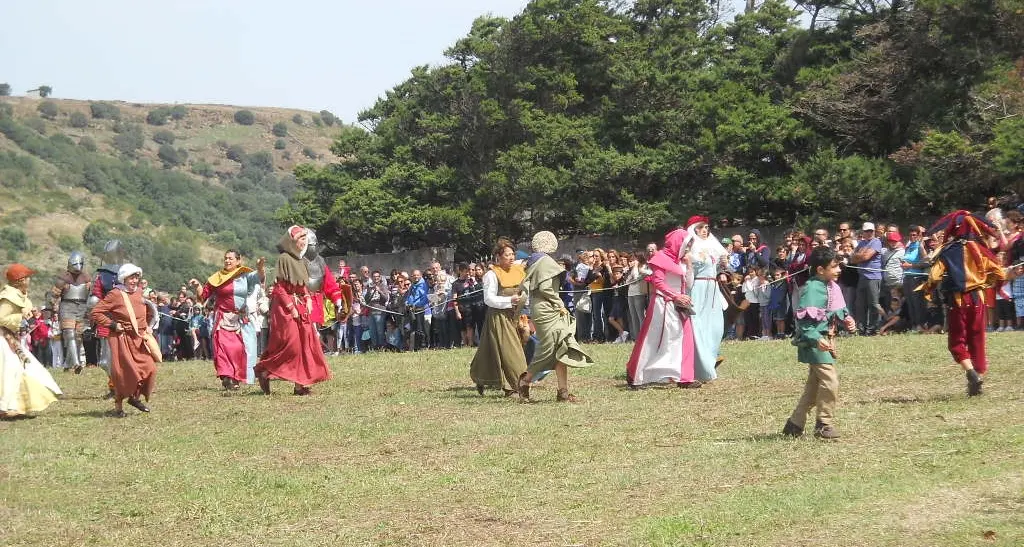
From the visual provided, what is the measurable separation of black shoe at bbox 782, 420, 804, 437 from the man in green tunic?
355cm

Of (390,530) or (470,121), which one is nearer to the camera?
(390,530)

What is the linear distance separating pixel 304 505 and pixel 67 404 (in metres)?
9.50

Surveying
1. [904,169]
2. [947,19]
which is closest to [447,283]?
[904,169]

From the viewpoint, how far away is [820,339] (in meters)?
10.3

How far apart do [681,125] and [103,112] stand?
325ft

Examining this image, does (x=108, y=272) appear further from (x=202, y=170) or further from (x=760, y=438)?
(x=202, y=170)

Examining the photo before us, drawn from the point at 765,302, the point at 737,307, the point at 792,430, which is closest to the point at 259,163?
the point at 737,307

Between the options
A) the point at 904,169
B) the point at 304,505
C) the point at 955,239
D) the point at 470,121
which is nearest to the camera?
the point at 304,505

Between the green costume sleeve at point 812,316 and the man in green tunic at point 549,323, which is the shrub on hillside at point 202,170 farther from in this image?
the green costume sleeve at point 812,316

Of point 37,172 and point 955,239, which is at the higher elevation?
point 37,172

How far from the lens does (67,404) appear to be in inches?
684

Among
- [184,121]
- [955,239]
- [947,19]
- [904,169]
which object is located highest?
[184,121]

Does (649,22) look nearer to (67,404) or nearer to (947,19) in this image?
(947,19)

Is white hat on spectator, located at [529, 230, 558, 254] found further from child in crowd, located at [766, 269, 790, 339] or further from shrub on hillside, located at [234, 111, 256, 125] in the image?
shrub on hillside, located at [234, 111, 256, 125]
